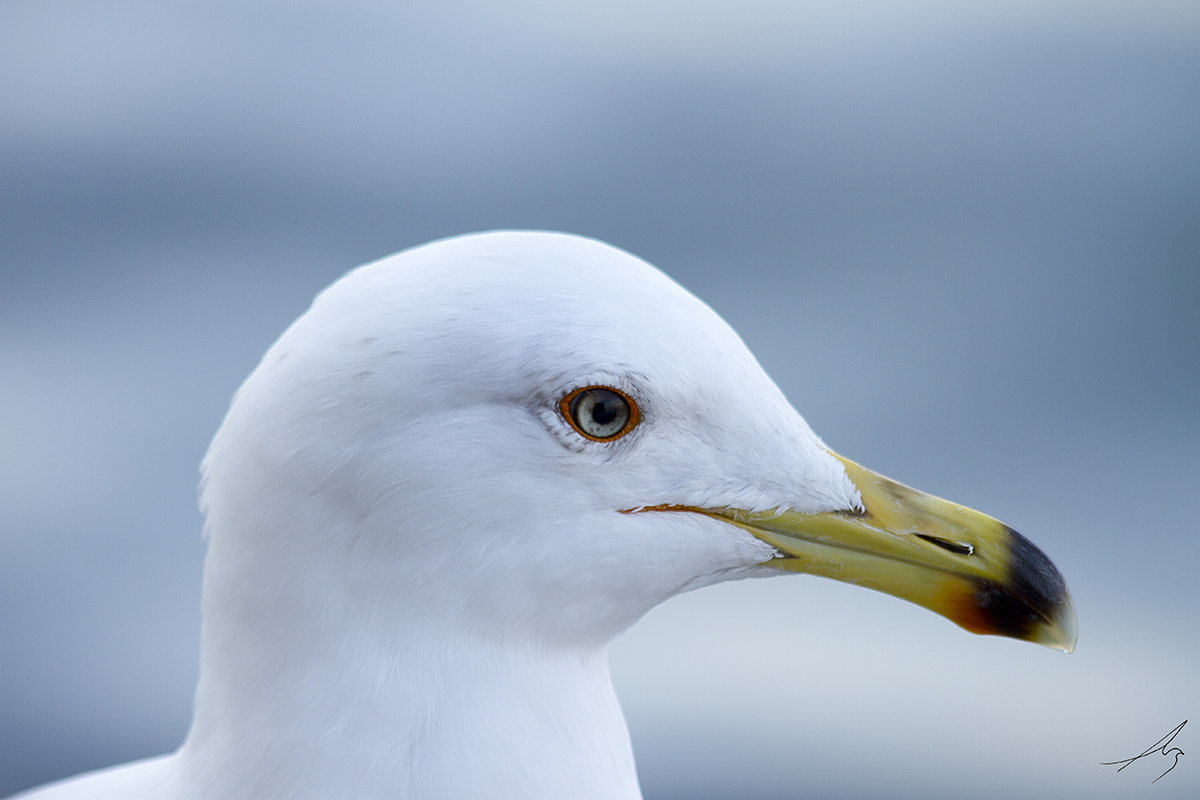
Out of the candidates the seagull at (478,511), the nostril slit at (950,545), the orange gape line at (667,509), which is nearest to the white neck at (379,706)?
the seagull at (478,511)

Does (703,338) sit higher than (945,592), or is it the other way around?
(703,338)

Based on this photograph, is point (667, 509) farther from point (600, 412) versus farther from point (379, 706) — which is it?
point (379, 706)

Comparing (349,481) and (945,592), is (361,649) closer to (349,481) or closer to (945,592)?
(349,481)

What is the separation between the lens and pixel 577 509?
2.85 ft

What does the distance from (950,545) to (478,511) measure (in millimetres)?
377

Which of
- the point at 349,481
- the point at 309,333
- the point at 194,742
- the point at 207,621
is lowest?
the point at 194,742

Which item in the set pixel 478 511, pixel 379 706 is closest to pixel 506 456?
pixel 478 511

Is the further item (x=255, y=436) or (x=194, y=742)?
(x=194, y=742)

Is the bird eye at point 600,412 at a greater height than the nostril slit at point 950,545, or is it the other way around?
the bird eye at point 600,412

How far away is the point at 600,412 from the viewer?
2.82 feet

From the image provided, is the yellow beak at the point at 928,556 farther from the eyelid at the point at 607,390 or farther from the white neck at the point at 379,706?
the white neck at the point at 379,706

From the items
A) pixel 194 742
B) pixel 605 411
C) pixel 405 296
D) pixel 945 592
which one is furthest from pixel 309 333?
pixel 945 592

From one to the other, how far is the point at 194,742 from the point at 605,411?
0.45 meters

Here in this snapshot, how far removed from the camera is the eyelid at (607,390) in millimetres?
852
